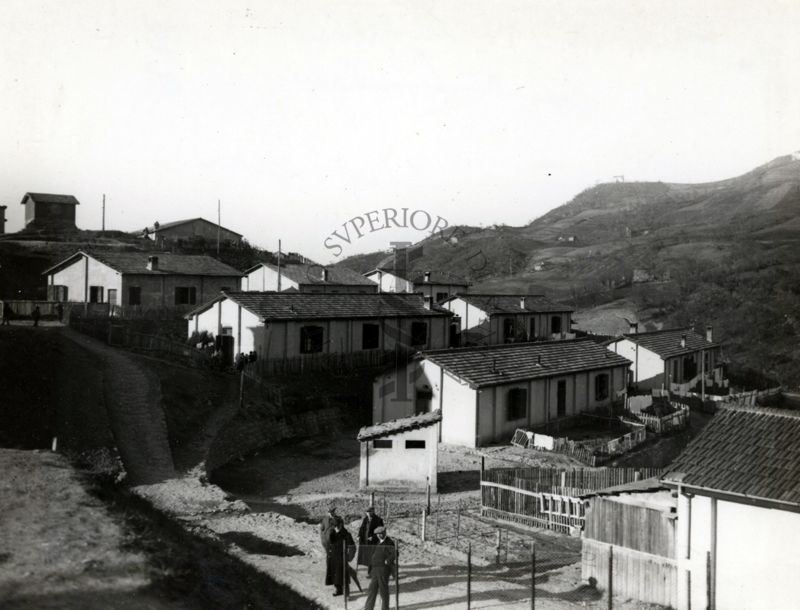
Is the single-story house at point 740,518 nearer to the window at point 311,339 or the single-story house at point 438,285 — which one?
the window at point 311,339

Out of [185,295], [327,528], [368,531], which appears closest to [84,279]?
[185,295]

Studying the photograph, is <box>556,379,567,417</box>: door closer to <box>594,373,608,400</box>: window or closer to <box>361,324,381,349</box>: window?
<box>594,373,608,400</box>: window

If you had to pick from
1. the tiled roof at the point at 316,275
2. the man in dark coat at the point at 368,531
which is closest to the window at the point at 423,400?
the man in dark coat at the point at 368,531

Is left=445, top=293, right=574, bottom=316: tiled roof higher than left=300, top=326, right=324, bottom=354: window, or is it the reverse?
left=445, top=293, right=574, bottom=316: tiled roof

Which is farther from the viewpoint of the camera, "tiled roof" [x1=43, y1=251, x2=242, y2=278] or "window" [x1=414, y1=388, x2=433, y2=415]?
"tiled roof" [x1=43, y1=251, x2=242, y2=278]

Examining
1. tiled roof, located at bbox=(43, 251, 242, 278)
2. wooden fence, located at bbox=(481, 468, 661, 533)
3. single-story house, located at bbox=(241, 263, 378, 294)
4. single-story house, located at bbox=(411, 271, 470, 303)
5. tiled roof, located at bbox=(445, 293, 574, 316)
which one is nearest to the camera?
wooden fence, located at bbox=(481, 468, 661, 533)

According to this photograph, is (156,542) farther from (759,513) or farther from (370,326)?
(370,326)

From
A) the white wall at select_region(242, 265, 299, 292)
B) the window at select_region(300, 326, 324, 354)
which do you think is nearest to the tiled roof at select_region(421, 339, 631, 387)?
the window at select_region(300, 326, 324, 354)

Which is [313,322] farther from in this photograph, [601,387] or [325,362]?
[601,387]

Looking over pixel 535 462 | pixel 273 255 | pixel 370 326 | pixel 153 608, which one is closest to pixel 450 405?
pixel 535 462
